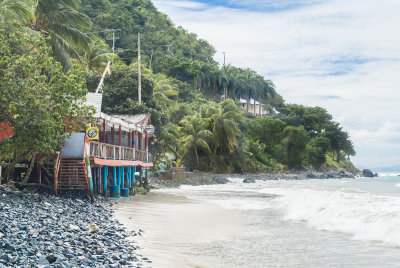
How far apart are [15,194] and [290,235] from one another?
8230 millimetres

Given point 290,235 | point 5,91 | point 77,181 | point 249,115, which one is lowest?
point 290,235

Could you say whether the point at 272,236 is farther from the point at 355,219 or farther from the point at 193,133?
the point at 193,133

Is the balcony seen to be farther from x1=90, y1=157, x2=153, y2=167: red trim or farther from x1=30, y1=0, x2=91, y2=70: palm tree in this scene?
x1=30, y1=0, x2=91, y2=70: palm tree

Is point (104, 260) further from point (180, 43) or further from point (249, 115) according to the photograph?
point (180, 43)

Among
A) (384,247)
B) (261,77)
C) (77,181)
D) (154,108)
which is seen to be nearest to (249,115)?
(261,77)

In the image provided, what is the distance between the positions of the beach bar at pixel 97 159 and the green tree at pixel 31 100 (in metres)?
1.27

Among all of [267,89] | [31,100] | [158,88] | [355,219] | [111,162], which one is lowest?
[355,219]

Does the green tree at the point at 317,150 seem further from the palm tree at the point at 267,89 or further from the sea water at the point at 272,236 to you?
the sea water at the point at 272,236

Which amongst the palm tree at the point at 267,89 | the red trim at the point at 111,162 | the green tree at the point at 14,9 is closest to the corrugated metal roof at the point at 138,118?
the red trim at the point at 111,162

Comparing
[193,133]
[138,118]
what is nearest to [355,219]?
[138,118]

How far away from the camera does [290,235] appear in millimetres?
10875

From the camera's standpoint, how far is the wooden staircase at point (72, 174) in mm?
15391

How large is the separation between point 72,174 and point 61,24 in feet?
30.1

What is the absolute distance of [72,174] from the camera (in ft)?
51.4
